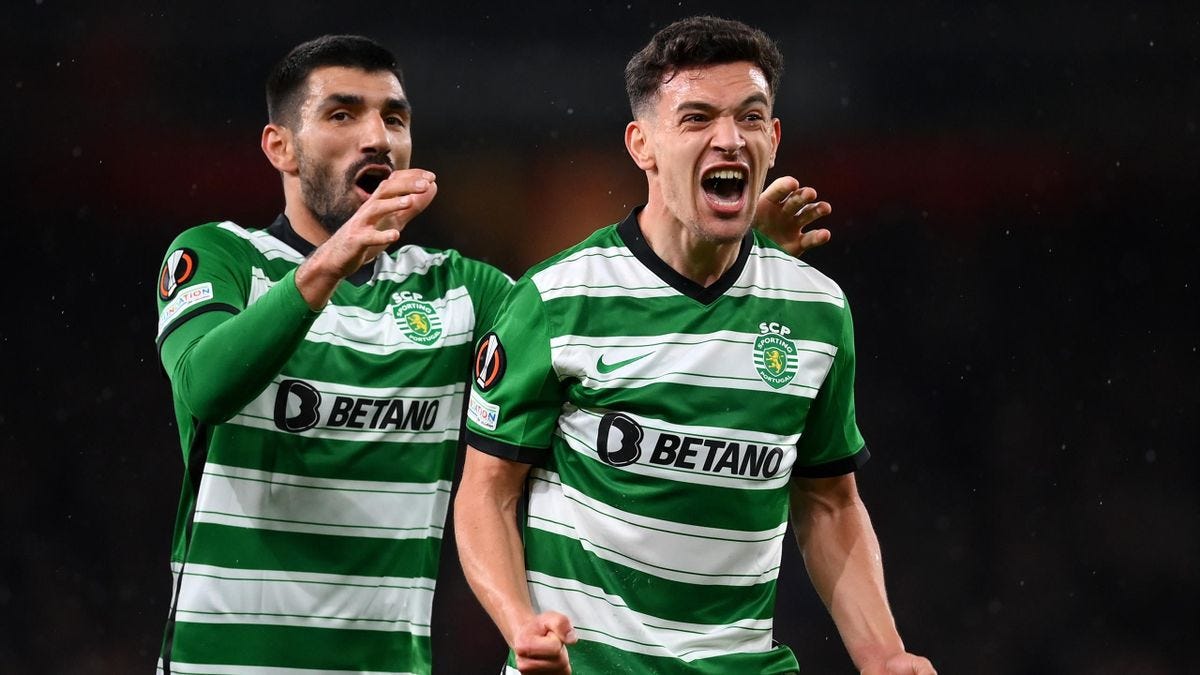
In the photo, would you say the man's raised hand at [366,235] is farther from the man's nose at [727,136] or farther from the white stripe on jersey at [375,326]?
the man's nose at [727,136]

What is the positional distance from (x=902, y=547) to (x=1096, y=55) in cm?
219

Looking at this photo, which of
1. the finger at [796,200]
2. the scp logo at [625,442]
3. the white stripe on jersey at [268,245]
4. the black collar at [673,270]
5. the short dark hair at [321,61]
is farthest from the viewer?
the short dark hair at [321,61]

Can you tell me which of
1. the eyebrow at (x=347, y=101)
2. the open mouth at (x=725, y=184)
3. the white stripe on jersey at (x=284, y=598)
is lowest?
the white stripe on jersey at (x=284, y=598)

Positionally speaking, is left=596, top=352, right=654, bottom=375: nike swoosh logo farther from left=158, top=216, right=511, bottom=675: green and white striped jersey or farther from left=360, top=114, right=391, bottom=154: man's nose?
left=360, top=114, right=391, bottom=154: man's nose

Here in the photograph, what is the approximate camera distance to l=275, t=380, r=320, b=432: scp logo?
8.34ft

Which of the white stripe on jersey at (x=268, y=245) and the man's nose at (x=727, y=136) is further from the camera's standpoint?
the white stripe on jersey at (x=268, y=245)

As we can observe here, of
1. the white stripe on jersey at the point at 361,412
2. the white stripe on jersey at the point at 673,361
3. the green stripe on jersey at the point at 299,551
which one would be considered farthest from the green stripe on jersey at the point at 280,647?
the white stripe on jersey at the point at 673,361

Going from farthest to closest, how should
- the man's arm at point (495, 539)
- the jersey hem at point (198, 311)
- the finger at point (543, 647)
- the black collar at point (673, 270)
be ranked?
the jersey hem at point (198, 311), the black collar at point (673, 270), the man's arm at point (495, 539), the finger at point (543, 647)

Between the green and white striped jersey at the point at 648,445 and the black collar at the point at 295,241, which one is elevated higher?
the black collar at the point at 295,241

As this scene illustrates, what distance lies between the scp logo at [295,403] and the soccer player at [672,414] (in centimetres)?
38

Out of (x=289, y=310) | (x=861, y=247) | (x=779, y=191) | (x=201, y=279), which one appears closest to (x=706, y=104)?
(x=779, y=191)

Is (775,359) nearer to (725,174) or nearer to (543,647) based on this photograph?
(725,174)

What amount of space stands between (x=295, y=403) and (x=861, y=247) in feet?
11.9

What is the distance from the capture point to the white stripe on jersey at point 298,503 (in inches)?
101
